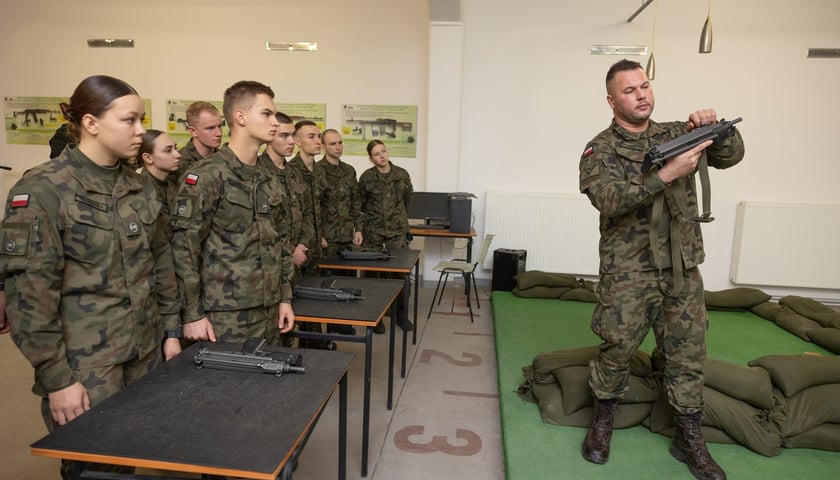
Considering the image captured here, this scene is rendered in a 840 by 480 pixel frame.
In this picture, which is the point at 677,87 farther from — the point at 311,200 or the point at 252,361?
the point at 252,361

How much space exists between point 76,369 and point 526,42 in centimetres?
531

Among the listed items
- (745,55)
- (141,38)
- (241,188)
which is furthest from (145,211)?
(745,55)

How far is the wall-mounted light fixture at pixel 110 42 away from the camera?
6.11 metres

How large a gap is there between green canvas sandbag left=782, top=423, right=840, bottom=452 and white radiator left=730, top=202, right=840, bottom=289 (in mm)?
3415

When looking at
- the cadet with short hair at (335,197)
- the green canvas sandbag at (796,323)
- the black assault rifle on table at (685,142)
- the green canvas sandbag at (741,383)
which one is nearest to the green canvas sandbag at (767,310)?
the green canvas sandbag at (796,323)

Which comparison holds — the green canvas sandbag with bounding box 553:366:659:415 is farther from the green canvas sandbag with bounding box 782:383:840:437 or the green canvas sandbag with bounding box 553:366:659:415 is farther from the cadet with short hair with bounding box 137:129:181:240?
the cadet with short hair with bounding box 137:129:181:240

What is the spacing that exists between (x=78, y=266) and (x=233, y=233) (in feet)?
2.00

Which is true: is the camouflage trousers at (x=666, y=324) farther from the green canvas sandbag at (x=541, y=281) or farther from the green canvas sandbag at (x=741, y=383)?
the green canvas sandbag at (x=541, y=281)

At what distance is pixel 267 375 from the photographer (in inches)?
59.3

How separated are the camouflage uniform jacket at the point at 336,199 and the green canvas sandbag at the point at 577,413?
225cm

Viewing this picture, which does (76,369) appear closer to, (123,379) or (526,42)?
(123,379)

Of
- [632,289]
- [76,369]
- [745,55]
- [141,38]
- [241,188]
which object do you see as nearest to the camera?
[76,369]

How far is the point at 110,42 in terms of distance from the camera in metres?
6.14

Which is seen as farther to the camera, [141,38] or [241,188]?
[141,38]
